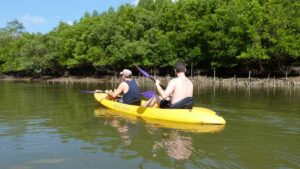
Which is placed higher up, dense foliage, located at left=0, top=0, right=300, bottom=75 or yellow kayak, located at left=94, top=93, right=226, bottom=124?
dense foliage, located at left=0, top=0, right=300, bottom=75

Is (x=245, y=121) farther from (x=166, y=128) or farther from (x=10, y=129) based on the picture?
(x=10, y=129)

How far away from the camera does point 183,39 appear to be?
5975 centimetres

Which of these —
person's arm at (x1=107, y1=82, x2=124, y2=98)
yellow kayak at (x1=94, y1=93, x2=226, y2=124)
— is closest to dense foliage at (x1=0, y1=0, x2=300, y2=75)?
person's arm at (x1=107, y1=82, x2=124, y2=98)

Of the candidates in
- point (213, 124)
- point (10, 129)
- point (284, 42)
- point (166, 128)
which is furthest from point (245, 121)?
point (284, 42)

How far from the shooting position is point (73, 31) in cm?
7725

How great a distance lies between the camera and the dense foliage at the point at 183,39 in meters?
51.7

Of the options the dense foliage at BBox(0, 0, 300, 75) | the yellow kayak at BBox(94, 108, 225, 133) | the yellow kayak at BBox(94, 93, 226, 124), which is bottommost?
the yellow kayak at BBox(94, 108, 225, 133)

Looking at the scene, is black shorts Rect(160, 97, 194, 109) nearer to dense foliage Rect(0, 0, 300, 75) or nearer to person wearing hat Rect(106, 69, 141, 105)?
person wearing hat Rect(106, 69, 141, 105)

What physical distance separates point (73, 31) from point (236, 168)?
71459 millimetres

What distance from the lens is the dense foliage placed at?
51.7 m

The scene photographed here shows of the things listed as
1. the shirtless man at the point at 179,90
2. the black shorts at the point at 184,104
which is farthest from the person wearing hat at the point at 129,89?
the black shorts at the point at 184,104

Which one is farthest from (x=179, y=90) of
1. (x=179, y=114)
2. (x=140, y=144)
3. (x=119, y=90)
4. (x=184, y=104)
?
(x=119, y=90)

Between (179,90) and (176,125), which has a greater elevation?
(179,90)

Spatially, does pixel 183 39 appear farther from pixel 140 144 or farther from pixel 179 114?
pixel 140 144
